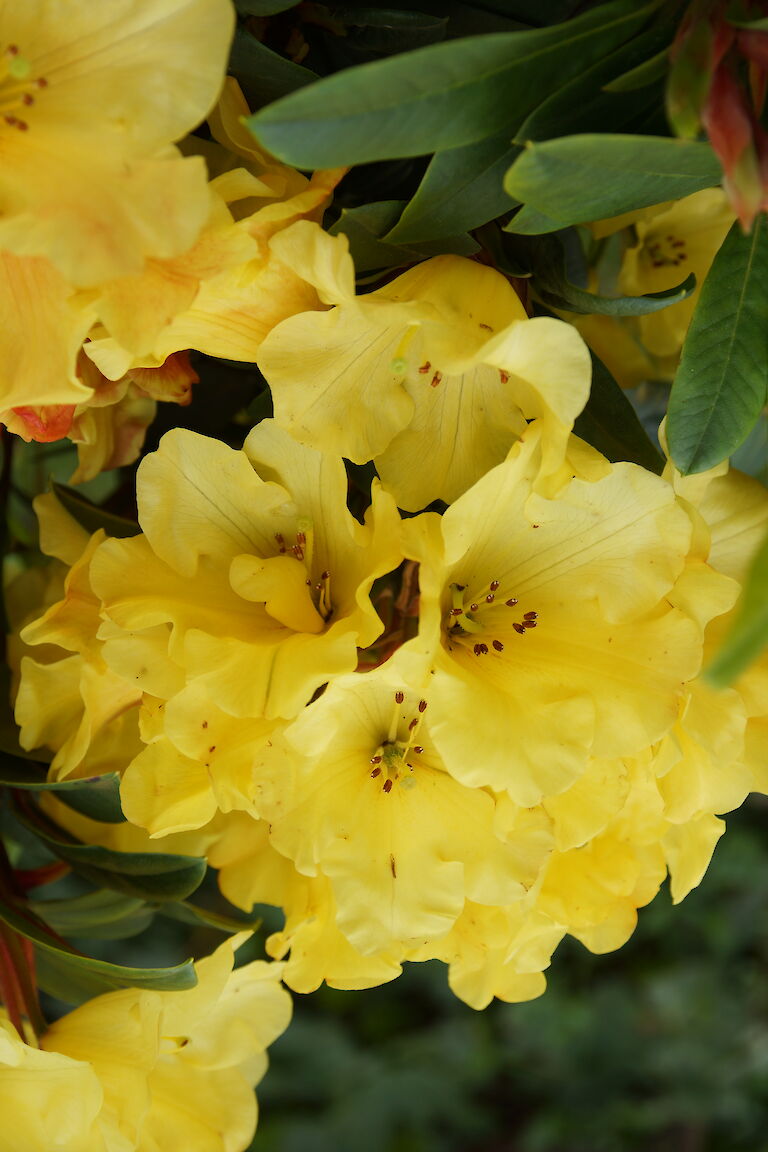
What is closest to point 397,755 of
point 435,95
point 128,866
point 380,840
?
point 380,840

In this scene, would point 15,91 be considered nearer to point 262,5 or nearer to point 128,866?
point 262,5

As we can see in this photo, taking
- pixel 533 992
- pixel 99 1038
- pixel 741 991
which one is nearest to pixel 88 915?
pixel 99 1038

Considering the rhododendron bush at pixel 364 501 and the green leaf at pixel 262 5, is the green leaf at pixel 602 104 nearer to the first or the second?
the rhododendron bush at pixel 364 501

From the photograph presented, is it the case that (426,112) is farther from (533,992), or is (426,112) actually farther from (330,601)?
(533,992)

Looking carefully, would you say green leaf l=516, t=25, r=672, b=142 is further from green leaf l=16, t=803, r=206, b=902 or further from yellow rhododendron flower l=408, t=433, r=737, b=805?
green leaf l=16, t=803, r=206, b=902

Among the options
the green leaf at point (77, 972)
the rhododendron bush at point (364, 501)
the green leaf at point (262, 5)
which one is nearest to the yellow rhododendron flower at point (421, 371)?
the rhododendron bush at point (364, 501)

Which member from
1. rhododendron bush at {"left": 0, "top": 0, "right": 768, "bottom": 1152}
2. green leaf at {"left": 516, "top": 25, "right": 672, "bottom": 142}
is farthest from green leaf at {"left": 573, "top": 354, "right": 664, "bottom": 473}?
green leaf at {"left": 516, "top": 25, "right": 672, "bottom": 142}

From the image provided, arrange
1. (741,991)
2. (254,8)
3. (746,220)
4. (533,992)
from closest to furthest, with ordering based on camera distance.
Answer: (746,220), (254,8), (533,992), (741,991)
